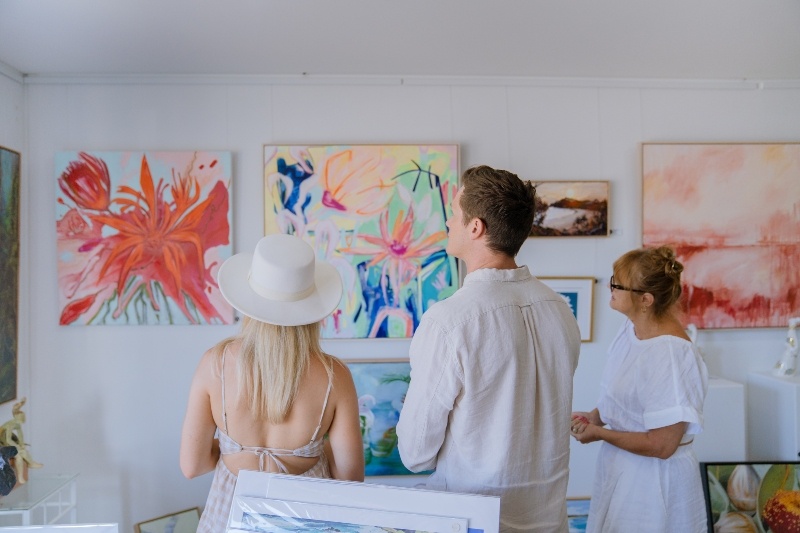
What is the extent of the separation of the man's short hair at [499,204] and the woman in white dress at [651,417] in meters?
0.82

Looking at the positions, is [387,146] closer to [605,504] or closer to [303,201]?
[303,201]

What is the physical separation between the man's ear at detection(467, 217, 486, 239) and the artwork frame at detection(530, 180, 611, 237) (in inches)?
73.3

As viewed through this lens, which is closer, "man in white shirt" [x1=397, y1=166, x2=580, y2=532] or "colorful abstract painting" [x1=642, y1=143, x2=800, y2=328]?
"man in white shirt" [x1=397, y1=166, x2=580, y2=532]

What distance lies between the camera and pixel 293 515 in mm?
1205

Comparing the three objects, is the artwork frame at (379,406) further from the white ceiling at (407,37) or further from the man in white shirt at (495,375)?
the man in white shirt at (495,375)

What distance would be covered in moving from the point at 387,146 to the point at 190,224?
105 cm

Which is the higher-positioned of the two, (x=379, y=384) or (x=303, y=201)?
(x=303, y=201)

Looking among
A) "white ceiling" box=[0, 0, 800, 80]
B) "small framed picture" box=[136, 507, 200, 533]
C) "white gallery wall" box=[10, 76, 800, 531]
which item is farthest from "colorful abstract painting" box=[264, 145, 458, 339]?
"small framed picture" box=[136, 507, 200, 533]

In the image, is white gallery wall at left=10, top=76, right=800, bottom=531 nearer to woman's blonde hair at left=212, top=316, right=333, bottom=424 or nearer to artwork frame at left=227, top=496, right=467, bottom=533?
woman's blonde hair at left=212, top=316, right=333, bottom=424

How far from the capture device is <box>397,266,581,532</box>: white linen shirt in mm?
1361

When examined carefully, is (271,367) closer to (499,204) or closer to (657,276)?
(499,204)

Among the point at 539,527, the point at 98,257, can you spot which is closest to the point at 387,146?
the point at 98,257

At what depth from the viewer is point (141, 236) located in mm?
3082

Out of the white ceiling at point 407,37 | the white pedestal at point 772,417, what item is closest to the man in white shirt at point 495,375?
the white ceiling at point 407,37
